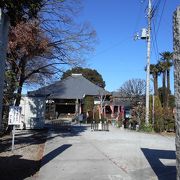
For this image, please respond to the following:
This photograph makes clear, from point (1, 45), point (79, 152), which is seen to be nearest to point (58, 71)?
point (79, 152)

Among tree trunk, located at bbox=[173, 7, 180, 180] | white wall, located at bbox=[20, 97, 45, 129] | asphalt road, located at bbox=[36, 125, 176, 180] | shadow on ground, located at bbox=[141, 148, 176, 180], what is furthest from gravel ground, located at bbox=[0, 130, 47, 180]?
white wall, located at bbox=[20, 97, 45, 129]

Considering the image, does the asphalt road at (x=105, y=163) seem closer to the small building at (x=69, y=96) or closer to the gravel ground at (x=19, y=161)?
the gravel ground at (x=19, y=161)

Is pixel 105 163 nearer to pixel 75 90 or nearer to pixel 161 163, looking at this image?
pixel 161 163

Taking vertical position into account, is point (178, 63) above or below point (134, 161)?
above

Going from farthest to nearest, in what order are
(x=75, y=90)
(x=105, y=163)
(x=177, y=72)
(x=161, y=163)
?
(x=75, y=90) < (x=105, y=163) < (x=161, y=163) < (x=177, y=72)

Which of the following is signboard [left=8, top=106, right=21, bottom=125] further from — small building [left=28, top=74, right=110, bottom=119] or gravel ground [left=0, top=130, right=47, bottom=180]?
small building [left=28, top=74, right=110, bottom=119]

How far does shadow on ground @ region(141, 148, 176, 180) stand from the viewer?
11116mm

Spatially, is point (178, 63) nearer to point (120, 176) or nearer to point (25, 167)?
point (120, 176)

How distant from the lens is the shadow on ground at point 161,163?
36.5 ft

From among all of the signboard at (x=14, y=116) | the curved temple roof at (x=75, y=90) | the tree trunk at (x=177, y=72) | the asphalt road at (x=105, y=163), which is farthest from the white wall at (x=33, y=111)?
the tree trunk at (x=177, y=72)

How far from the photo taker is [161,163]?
13.4 meters

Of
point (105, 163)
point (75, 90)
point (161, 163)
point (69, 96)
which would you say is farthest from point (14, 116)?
point (75, 90)

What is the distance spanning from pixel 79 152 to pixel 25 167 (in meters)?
4.11

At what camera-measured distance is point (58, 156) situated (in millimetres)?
15430
